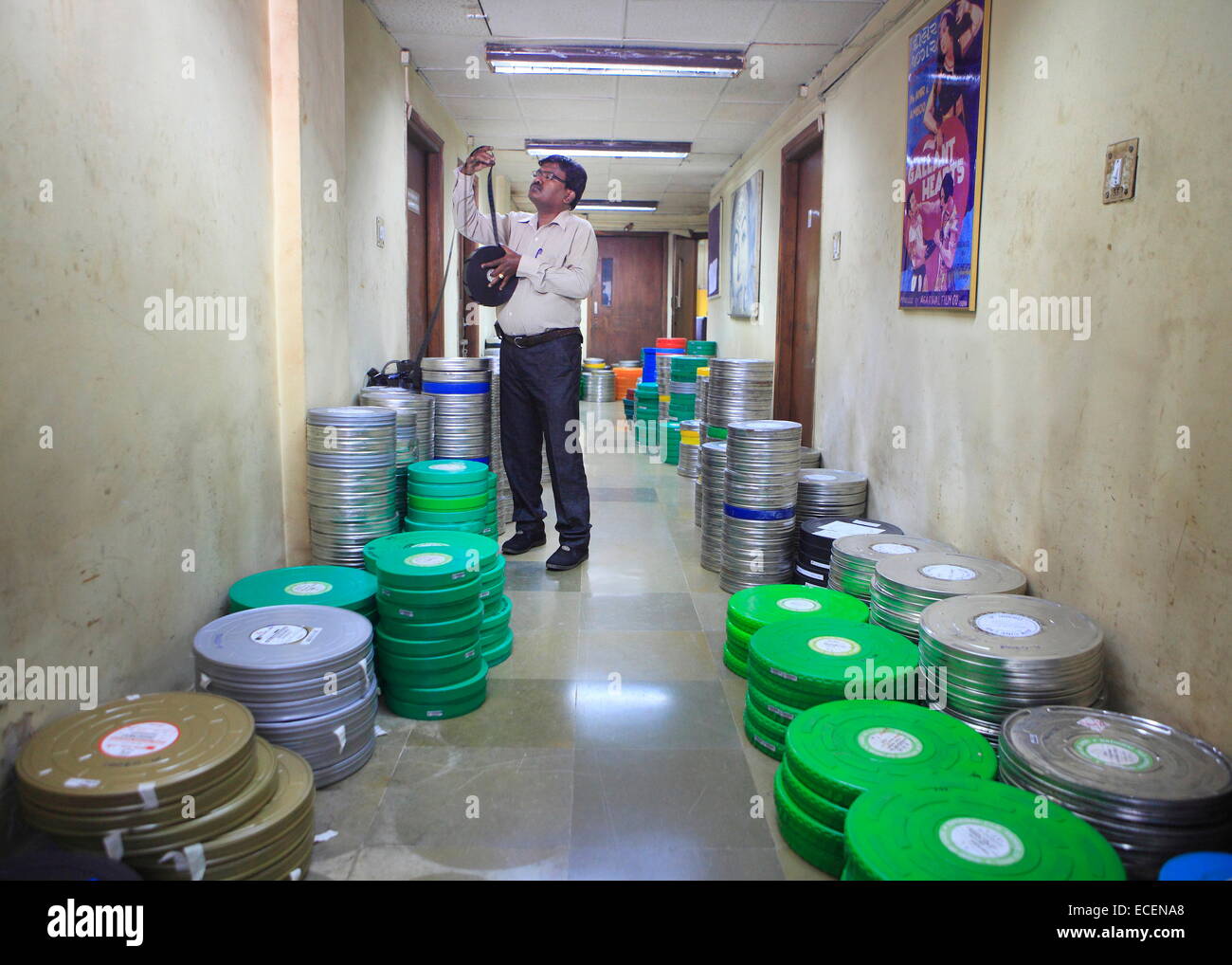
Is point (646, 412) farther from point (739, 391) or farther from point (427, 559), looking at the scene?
point (427, 559)

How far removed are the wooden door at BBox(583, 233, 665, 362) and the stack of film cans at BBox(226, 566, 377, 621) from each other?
1184 cm

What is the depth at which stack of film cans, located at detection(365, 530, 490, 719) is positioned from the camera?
2732mm

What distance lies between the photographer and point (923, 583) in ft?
9.42

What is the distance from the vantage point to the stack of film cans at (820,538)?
380 cm

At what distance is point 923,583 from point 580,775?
1.29m

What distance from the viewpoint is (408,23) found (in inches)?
202

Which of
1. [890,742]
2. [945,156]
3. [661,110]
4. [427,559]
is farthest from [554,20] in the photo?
[890,742]

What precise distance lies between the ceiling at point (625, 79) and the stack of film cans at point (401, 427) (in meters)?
2.28

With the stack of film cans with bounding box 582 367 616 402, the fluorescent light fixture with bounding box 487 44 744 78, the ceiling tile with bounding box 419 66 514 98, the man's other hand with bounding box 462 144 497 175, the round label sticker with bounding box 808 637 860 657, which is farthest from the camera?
the stack of film cans with bounding box 582 367 616 402

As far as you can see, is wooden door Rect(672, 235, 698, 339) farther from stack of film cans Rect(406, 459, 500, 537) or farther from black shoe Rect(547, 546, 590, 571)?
stack of film cans Rect(406, 459, 500, 537)

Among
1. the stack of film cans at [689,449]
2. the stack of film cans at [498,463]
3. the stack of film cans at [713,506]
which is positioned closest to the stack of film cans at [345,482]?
the stack of film cans at [498,463]

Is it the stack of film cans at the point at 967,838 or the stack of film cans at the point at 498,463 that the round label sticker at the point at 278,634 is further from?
the stack of film cans at the point at 498,463

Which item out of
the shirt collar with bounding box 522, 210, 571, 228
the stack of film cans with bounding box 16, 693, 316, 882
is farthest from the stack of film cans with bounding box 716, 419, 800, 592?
the stack of film cans with bounding box 16, 693, 316, 882

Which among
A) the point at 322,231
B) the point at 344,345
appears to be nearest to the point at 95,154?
the point at 322,231
